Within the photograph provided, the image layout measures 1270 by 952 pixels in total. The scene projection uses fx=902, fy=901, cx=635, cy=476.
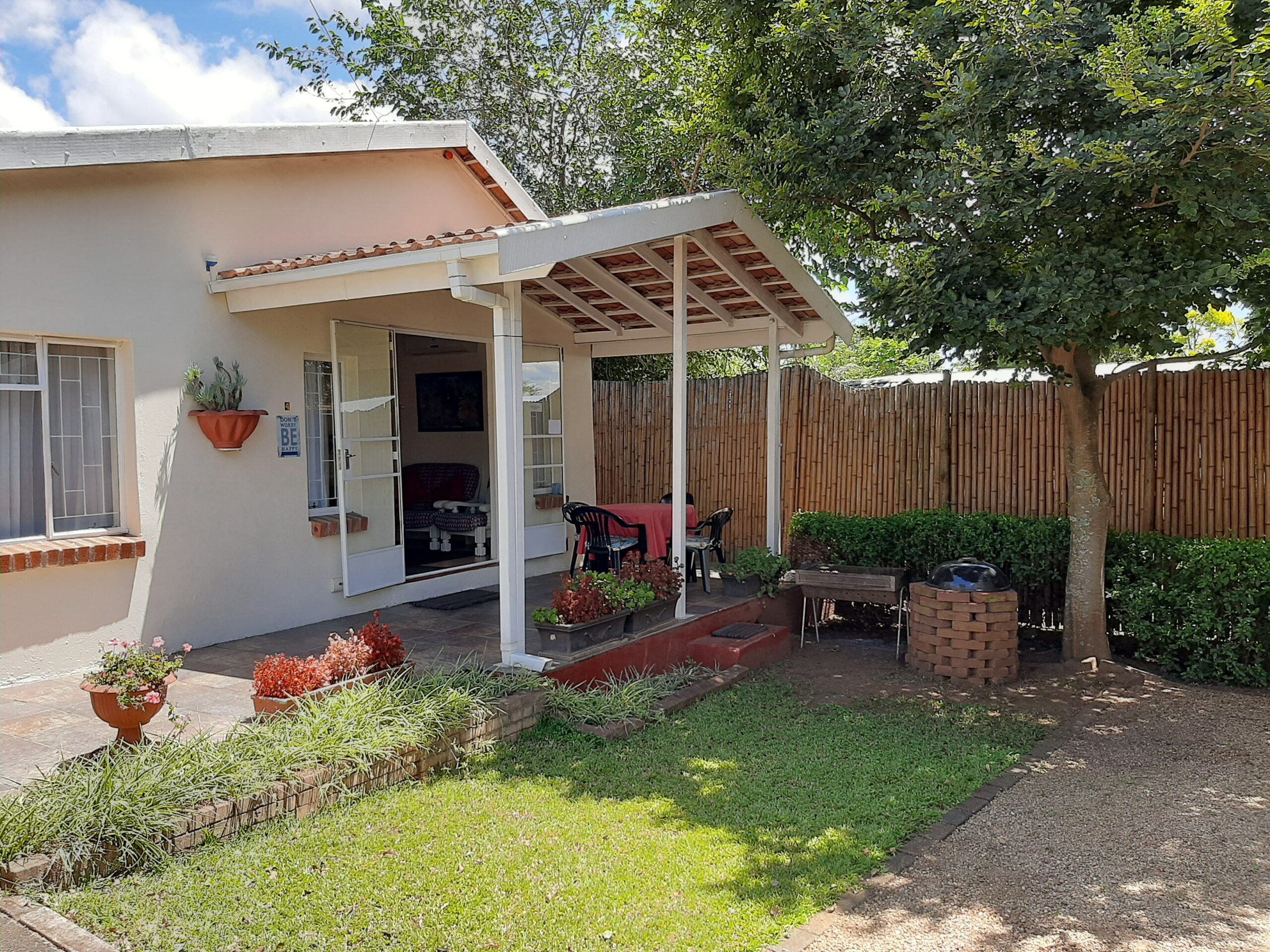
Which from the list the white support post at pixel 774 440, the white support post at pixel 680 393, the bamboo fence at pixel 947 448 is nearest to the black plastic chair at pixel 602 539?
the white support post at pixel 680 393

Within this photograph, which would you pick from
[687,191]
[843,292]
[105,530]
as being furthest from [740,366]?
[105,530]

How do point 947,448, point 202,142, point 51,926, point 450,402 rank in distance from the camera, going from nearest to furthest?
point 51,926
point 202,142
point 947,448
point 450,402

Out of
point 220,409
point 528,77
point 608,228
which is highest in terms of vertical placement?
point 528,77

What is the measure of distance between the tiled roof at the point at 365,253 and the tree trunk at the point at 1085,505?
463 centimetres

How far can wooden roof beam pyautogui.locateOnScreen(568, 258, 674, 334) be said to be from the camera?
8.04m

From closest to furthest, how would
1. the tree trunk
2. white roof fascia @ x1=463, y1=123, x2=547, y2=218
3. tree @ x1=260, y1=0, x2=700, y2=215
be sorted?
the tree trunk
white roof fascia @ x1=463, y1=123, x2=547, y2=218
tree @ x1=260, y1=0, x2=700, y2=215

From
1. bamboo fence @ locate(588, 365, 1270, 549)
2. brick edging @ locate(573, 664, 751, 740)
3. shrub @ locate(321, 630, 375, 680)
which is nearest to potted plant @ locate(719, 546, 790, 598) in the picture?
brick edging @ locate(573, 664, 751, 740)

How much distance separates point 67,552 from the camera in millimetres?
5695

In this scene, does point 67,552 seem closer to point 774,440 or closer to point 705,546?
point 705,546

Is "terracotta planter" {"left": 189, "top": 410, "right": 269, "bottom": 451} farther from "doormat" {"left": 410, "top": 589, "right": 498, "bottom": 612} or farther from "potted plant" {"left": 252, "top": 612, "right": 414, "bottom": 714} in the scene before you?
"doormat" {"left": 410, "top": 589, "right": 498, "bottom": 612}

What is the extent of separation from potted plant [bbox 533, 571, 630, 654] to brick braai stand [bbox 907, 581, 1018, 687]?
2.59 m

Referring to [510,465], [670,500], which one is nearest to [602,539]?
[670,500]

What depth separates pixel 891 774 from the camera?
5043 millimetres

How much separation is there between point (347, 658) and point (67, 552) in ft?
7.05
